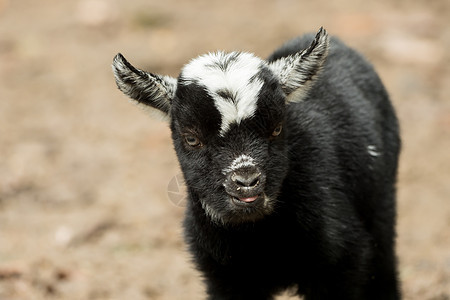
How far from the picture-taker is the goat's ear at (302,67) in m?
5.20

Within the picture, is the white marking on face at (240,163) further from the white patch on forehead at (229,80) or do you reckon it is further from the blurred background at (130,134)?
the blurred background at (130,134)

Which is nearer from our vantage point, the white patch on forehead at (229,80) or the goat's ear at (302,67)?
the white patch on forehead at (229,80)

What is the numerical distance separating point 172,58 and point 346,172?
6.86 metres

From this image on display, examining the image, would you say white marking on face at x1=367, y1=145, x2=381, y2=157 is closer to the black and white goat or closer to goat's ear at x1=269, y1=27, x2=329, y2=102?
the black and white goat

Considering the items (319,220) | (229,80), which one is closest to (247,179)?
(229,80)

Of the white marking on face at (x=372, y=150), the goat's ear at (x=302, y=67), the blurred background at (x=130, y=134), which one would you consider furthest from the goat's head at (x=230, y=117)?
the white marking on face at (x=372, y=150)

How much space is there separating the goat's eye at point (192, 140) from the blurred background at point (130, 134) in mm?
846

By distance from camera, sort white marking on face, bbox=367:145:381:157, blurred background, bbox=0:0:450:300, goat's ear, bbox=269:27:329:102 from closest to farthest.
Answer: goat's ear, bbox=269:27:329:102 → white marking on face, bbox=367:145:381:157 → blurred background, bbox=0:0:450:300

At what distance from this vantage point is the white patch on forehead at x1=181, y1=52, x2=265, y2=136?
4824 mm

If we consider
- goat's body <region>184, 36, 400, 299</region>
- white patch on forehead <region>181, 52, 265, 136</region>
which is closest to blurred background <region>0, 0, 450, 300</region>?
goat's body <region>184, 36, 400, 299</region>

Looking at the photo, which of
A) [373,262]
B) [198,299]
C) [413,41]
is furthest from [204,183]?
[413,41]

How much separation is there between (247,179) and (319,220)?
100cm

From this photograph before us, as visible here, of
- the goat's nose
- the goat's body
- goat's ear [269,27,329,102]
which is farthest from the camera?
the goat's body

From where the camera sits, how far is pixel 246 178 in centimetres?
466
